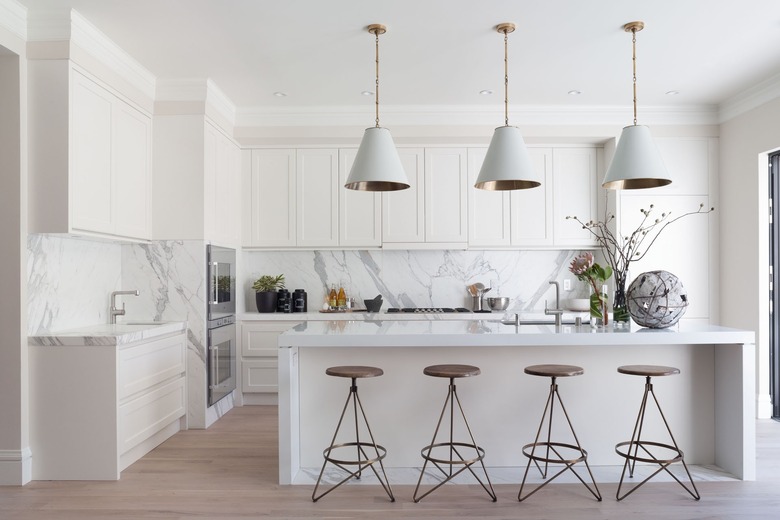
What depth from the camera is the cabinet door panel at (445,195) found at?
→ 19.9ft

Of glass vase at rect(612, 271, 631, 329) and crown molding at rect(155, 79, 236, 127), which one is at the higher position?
crown molding at rect(155, 79, 236, 127)

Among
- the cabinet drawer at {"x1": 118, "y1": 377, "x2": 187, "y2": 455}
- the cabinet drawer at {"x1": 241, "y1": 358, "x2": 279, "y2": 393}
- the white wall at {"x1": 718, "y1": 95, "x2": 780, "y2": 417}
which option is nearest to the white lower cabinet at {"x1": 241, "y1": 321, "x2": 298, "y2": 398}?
the cabinet drawer at {"x1": 241, "y1": 358, "x2": 279, "y2": 393}

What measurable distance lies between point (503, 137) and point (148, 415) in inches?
114

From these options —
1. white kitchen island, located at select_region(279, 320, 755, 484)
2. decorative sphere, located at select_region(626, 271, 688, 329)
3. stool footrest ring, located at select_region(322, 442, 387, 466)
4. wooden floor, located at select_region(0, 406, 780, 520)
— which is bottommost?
wooden floor, located at select_region(0, 406, 780, 520)

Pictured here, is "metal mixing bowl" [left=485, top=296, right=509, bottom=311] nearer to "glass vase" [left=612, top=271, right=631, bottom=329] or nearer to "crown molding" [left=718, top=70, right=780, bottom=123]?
"glass vase" [left=612, top=271, right=631, bottom=329]

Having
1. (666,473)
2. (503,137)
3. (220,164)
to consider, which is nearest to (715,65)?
(503,137)

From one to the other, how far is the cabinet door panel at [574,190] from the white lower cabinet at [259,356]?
2.81 meters

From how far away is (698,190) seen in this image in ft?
18.9

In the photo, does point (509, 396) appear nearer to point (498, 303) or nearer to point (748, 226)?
point (498, 303)

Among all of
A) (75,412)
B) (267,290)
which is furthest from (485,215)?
(75,412)

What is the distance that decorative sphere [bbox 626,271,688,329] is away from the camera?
359 cm

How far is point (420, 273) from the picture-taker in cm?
636

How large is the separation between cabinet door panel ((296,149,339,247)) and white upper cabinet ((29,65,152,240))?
6.25 feet

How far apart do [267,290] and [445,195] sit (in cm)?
195
